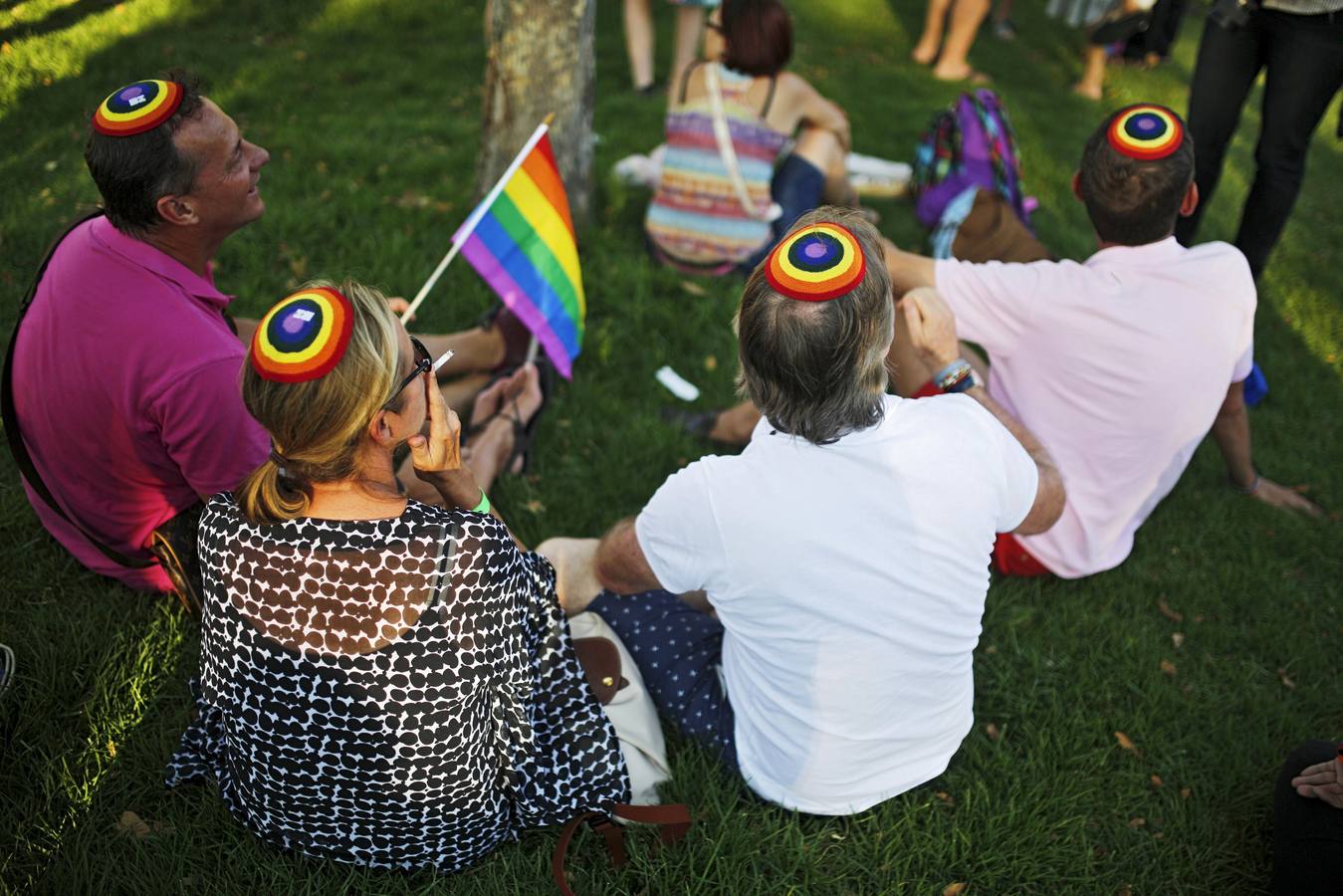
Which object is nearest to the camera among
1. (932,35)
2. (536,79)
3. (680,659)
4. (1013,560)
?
(680,659)

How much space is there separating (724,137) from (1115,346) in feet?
8.15

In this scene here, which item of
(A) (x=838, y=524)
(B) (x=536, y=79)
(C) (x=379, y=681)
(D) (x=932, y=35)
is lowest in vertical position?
(D) (x=932, y=35)

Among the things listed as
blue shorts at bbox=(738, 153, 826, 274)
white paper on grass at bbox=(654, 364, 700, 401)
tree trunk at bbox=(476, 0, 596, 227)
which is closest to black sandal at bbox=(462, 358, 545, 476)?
white paper on grass at bbox=(654, 364, 700, 401)

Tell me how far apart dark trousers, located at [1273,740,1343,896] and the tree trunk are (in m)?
4.17

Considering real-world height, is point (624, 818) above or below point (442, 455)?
below

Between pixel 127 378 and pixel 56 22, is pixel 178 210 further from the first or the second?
pixel 56 22

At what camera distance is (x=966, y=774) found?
117 inches

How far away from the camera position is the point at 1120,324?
3.13 m

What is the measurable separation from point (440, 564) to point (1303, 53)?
14.3ft

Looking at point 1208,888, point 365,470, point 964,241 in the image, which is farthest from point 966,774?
point 964,241

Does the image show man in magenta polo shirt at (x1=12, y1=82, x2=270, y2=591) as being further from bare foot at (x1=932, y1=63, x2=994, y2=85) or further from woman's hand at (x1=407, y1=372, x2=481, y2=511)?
bare foot at (x1=932, y1=63, x2=994, y2=85)

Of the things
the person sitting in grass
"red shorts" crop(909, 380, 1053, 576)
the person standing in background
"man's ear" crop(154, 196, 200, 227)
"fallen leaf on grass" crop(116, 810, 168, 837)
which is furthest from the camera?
the person standing in background

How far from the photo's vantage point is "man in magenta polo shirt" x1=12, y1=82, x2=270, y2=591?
2.62m

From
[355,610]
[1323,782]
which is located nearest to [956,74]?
[1323,782]
